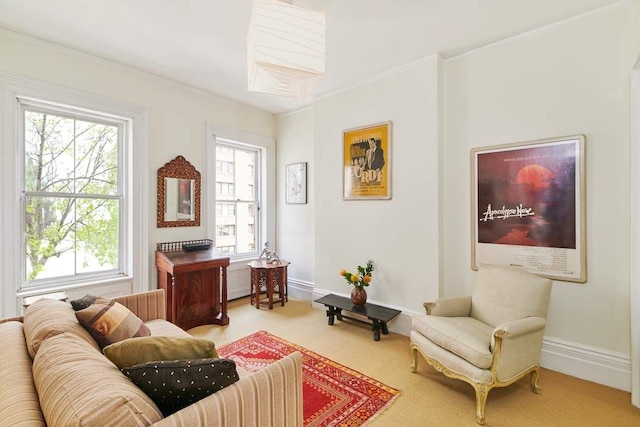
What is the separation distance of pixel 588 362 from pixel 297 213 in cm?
354

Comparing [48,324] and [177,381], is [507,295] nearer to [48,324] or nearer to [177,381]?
[177,381]

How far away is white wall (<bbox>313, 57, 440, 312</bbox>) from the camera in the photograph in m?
3.08

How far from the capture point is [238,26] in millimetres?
2562

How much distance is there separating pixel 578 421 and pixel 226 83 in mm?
4375

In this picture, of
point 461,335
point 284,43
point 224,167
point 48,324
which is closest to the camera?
point 48,324

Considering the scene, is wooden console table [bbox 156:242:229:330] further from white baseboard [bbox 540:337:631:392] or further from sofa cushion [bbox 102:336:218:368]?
white baseboard [bbox 540:337:631:392]

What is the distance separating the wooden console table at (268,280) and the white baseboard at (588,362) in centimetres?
292

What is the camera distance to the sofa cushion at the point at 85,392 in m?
0.86

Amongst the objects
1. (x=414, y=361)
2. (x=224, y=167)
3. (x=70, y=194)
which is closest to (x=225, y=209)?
(x=224, y=167)

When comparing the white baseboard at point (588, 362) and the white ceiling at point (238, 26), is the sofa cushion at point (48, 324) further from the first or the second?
the white baseboard at point (588, 362)

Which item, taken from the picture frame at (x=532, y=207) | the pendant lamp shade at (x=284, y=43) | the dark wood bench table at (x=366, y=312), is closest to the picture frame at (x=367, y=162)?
the picture frame at (x=532, y=207)

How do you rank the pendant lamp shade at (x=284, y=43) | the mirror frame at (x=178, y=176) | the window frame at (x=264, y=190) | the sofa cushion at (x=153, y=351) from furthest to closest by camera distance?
1. the window frame at (x=264, y=190)
2. the mirror frame at (x=178, y=176)
3. the pendant lamp shade at (x=284, y=43)
4. the sofa cushion at (x=153, y=351)

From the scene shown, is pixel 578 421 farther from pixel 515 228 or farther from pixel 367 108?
pixel 367 108

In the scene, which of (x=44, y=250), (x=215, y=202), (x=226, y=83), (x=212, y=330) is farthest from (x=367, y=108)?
(x=44, y=250)
